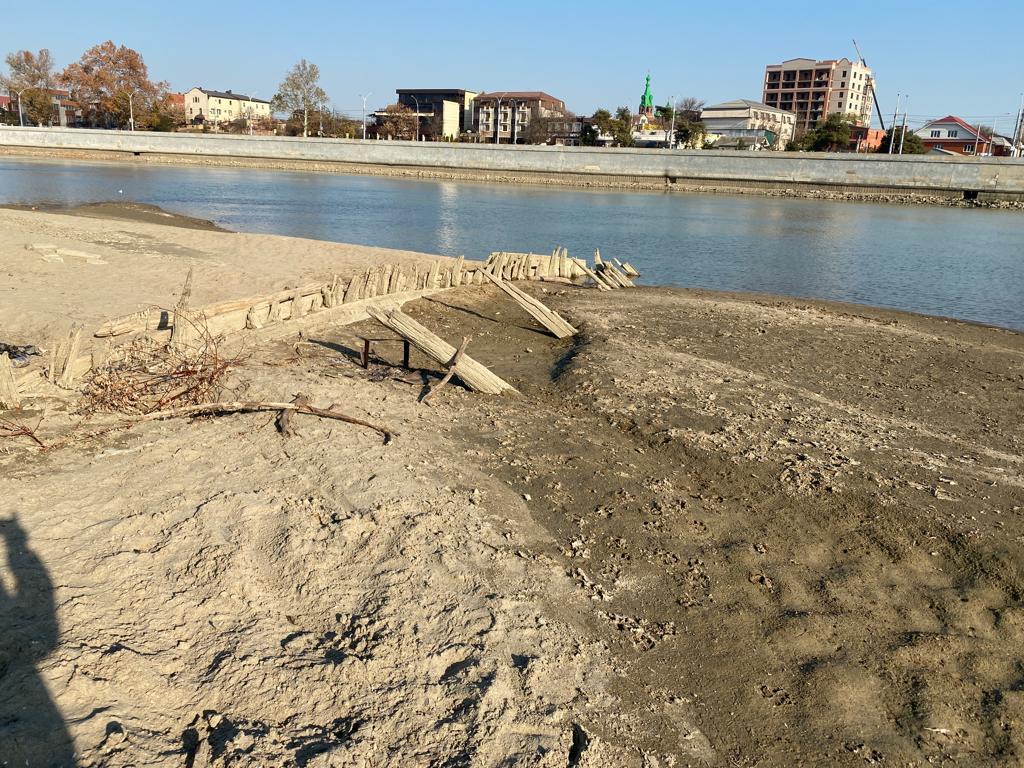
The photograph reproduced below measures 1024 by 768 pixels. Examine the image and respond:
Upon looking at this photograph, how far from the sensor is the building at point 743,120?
113 meters

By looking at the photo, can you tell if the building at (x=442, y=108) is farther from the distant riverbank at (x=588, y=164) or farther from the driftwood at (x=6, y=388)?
the driftwood at (x=6, y=388)

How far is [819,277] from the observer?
23719mm

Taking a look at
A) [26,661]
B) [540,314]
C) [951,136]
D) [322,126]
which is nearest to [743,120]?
[951,136]

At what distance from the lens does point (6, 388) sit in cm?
691

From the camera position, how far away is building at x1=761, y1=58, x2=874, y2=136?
443 ft

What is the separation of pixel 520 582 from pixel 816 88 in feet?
507

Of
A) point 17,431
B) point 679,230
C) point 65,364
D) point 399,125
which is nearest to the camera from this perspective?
point 17,431

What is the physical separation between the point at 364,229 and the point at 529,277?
1428 centimetres

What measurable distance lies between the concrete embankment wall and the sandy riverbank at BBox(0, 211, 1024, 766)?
63453 millimetres

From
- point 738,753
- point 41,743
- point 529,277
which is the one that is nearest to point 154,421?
point 41,743

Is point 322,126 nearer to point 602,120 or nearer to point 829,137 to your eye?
point 602,120

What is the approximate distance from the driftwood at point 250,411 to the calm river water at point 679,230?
15.8 metres

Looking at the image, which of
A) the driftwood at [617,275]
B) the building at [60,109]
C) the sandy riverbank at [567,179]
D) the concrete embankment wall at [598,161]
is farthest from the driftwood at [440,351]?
the building at [60,109]

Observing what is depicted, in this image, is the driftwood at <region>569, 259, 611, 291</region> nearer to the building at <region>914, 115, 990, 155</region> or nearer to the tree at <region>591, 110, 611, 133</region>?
the tree at <region>591, 110, 611, 133</region>
